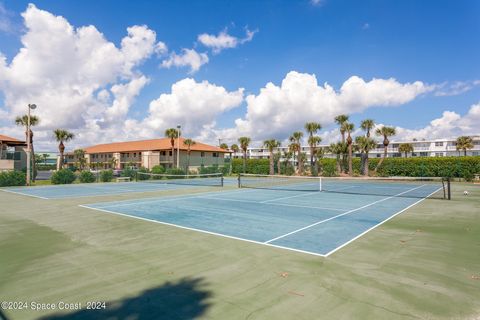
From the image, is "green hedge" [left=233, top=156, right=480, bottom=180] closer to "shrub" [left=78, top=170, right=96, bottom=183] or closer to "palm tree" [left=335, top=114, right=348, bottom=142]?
"palm tree" [left=335, top=114, right=348, bottom=142]

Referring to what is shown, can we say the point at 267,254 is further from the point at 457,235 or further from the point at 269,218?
the point at 457,235


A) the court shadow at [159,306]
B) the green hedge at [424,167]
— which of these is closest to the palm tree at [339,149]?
the green hedge at [424,167]

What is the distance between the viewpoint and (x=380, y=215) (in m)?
14.1

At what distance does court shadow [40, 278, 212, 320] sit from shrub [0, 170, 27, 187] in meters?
36.9

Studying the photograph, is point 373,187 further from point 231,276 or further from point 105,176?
point 105,176

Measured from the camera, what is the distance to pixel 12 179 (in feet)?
110

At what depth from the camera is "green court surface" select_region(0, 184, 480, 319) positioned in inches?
197

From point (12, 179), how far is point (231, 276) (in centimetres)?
3780

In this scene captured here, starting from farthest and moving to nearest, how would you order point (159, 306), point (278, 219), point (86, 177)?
1. point (86, 177)
2. point (278, 219)
3. point (159, 306)

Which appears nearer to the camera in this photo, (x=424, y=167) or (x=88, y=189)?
(x=88, y=189)

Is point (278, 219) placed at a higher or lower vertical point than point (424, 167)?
lower

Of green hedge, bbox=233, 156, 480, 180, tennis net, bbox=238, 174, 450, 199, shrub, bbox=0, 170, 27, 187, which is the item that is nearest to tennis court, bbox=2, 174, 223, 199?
shrub, bbox=0, 170, 27, 187

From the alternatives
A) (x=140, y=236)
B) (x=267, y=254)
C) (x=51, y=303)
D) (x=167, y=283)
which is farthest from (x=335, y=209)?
(x=51, y=303)

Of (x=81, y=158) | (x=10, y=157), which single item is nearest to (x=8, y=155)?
(x=10, y=157)
